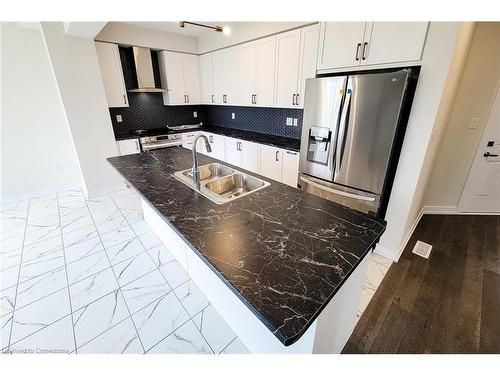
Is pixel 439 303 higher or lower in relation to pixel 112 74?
lower

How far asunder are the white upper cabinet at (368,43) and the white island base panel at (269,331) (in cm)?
173

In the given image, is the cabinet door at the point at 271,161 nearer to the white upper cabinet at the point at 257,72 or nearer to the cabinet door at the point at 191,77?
the white upper cabinet at the point at 257,72

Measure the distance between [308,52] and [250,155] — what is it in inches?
64.2

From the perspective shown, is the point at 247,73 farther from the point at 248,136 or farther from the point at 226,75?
the point at 248,136

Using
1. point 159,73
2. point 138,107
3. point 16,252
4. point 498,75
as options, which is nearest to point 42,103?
point 138,107

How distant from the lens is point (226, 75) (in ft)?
13.0

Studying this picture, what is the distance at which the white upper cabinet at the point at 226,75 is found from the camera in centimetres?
376

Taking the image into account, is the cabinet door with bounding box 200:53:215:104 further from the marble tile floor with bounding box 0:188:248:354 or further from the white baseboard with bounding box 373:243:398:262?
the white baseboard with bounding box 373:243:398:262

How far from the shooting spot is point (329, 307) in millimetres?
1012

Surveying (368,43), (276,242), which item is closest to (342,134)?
(368,43)

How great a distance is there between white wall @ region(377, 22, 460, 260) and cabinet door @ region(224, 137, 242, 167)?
7.98 feet

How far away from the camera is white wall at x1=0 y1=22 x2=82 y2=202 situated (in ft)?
10.1

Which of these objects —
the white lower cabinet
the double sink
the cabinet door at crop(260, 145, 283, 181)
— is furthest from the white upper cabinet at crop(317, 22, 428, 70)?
the white lower cabinet
